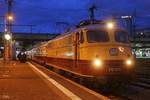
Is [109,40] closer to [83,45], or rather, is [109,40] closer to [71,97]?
[83,45]

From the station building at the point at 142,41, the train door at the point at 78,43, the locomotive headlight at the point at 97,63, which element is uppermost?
the station building at the point at 142,41

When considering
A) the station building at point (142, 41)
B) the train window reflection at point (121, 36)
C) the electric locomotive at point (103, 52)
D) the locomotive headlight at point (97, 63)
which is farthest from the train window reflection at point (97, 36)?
the station building at point (142, 41)

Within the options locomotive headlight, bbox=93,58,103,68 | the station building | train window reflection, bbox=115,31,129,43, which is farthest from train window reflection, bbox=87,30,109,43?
the station building

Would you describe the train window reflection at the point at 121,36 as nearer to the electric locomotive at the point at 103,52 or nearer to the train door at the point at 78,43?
the electric locomotive at the point at 103,52

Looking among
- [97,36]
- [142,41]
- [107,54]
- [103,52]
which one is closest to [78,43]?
[97,36]

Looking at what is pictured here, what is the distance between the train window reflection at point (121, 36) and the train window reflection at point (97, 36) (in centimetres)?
49

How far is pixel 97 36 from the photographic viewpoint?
61.3 ft

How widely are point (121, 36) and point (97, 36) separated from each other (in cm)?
116

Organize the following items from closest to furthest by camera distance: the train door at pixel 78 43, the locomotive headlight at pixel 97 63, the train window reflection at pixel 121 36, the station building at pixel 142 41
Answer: the locomotive headlight at pixel 97 63 → the train window reflection at pixel 121 36 → the train door at pixel 78 43 → the station building at pixel 142 41

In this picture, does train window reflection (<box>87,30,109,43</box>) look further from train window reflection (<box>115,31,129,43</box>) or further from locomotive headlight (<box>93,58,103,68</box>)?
locomotive headlight (<box>93,58,103,68</box>)

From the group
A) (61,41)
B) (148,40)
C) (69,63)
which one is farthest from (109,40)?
(148,40)

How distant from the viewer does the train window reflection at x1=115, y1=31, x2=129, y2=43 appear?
18.6 m

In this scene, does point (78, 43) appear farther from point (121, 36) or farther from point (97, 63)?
point (97, 63)

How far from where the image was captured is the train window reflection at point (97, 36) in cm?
1848
